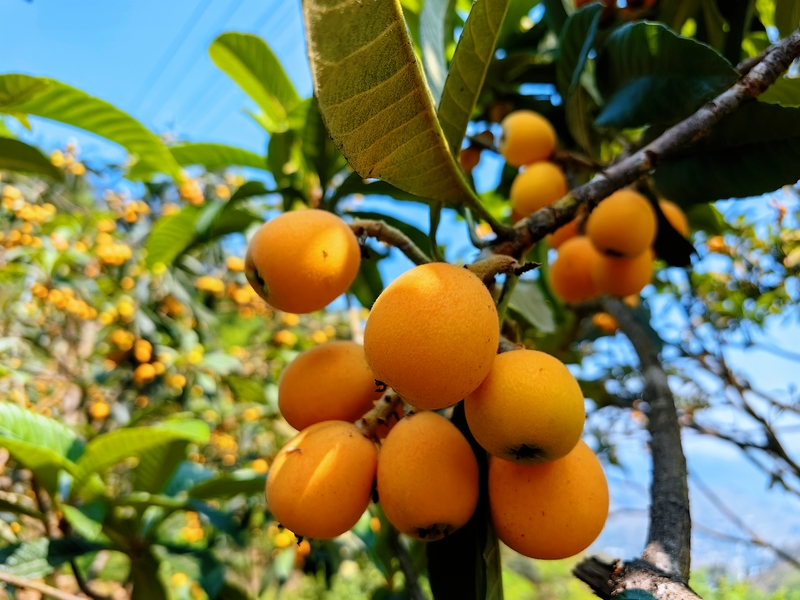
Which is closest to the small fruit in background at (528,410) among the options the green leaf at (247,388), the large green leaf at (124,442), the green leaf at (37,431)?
the large green leaf at (124,442)

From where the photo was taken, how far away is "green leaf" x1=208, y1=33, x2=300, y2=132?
1700 mm

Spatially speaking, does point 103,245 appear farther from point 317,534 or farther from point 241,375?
point 317,534

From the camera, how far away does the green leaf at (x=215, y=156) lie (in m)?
1.75

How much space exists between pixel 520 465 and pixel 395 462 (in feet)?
0.50

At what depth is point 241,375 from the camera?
A: 420 centimetres

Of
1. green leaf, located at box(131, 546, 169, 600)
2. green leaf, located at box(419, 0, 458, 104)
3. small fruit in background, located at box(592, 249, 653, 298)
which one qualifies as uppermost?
green leaf, located at box(419, 0, 458, 104)

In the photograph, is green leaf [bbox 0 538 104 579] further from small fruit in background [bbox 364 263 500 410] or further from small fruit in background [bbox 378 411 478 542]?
small fruit in background [bbox 364 263 500 410]

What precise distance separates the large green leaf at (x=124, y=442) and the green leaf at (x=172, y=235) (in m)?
0.58

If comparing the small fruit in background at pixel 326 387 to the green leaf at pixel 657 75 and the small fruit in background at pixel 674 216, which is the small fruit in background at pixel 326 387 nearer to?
the green leaf at pixel 657 75

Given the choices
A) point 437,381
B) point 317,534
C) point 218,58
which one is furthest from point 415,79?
point 218,58

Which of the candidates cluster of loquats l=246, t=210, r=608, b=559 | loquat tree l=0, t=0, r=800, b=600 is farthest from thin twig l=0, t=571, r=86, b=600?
cluster of loquats l=246, t=210, r=608, b=559

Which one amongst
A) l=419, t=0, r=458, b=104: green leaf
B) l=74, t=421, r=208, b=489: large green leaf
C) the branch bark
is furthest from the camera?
l=74, t=421, r=208, b=489: large green leaf

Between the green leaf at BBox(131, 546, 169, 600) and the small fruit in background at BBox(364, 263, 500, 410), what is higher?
the small fruit in background at BBox(364, 263, 500, 410)

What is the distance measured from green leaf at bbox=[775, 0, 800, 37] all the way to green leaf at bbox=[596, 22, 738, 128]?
1.03 ft
